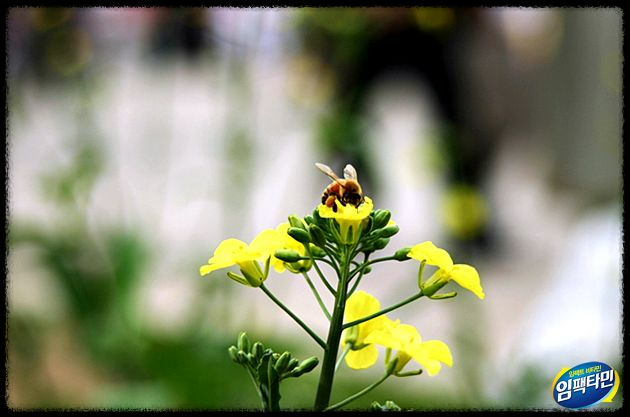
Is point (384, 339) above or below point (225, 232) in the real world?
below

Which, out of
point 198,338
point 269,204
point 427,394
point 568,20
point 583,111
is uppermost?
point 568,20

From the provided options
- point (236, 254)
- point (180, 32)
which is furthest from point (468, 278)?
point (180, 32)

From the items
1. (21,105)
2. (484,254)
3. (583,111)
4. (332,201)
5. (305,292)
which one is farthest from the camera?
(583,111)

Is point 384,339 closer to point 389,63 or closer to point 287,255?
point 287,255

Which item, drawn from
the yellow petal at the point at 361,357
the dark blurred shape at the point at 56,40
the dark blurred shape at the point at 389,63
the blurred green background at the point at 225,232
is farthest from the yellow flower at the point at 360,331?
the dark blurred shape at the point at 56,40

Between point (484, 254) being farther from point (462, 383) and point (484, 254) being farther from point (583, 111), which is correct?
point (462, 383)

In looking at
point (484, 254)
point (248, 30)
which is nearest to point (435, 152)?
point (248, 30)

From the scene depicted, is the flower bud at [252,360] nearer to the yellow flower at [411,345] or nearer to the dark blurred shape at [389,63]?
the yellow flower at [411,345]
